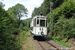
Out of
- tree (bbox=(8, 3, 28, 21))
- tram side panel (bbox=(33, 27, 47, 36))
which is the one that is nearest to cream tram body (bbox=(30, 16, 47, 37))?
tram side panel (bbox=(33, 27, 47, 36))

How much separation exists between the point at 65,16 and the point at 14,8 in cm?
4083

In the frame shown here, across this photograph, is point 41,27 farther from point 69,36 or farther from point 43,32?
point 69,36

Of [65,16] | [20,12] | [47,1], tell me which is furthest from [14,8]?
[65,16]

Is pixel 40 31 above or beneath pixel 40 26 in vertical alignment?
beneath

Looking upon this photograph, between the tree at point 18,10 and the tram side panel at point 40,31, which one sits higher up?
the tree at point 18,10

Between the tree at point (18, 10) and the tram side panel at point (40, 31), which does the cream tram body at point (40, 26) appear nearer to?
the tram side panel at point (40, 31)

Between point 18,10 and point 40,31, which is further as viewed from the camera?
point 18,10

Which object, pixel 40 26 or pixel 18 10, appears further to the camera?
pixel 18 10

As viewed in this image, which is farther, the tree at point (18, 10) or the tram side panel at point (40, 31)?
the tree at point (18, 10)

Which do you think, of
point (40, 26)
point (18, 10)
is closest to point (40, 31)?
point (40, 26)

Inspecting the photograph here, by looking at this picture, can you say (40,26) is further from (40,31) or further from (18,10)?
(18,10)

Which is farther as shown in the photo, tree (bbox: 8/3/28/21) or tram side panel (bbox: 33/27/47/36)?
tree (bbox: 8/3/28/21)

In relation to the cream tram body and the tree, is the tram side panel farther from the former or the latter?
the tree

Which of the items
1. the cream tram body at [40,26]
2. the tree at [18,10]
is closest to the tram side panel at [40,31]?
the cream tram body at [40,26]
